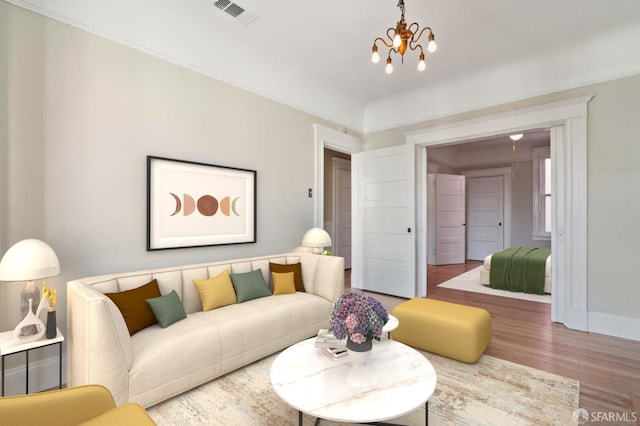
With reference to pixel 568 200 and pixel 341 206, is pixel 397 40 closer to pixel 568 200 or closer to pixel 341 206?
pixel 568 200

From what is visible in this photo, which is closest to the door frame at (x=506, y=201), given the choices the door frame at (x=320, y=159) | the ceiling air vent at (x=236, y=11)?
the door frame at (x=320, y=159)

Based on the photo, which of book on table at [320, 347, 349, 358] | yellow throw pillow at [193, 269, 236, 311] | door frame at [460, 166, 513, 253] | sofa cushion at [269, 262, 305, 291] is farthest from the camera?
door frame at [460, 166, 513, 253]

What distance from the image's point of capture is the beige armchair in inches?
44.3

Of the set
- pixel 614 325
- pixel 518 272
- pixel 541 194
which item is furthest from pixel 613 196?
pixel 541 194

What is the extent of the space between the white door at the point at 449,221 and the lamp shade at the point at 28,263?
701 cm

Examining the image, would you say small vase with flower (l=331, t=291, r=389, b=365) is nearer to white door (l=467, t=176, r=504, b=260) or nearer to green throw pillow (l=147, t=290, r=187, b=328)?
green throw pillow (l=147, t=290, r=187, b=328)

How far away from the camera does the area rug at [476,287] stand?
4469 millimetres

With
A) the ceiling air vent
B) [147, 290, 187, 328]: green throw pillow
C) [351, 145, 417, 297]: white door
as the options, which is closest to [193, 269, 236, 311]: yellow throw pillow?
[147, 290, 187, 328]: green throw pillow

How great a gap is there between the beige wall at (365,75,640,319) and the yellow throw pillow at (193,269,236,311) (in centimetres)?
381

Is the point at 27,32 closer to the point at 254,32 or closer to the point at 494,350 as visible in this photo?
the point at 254,32

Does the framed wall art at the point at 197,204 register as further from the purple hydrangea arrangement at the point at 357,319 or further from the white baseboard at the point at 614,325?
the white baseboard at the point at 614,325

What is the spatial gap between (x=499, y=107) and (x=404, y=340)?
10.5ft

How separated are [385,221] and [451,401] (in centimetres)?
290

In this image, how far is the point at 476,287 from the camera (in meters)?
5.06
